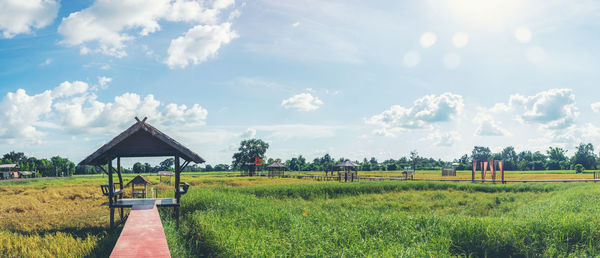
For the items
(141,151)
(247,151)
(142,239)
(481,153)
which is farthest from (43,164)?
(481,153)

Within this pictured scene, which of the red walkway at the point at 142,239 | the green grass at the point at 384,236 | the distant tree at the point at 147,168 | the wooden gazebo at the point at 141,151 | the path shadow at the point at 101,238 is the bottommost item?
the distant tree at the point at 147,168

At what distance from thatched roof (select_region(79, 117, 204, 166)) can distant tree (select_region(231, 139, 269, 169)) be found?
74.8 m

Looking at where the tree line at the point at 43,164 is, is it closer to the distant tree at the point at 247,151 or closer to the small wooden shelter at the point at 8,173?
the small wooden shelter at the point at 8,173

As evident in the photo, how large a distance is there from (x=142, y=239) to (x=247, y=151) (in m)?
81.1

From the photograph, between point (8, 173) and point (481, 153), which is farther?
point (481, 153)

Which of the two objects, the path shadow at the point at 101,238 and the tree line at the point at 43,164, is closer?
the path shadow at the point at 101,238

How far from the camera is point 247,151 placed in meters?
86.8

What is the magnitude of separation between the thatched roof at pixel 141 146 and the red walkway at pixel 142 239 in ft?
9.95

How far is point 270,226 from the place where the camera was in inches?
356

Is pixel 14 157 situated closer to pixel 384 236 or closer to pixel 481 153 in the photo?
pixel 384 236

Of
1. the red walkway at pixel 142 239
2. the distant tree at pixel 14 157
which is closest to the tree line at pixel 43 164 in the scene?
the distant tree at pixel 14 157

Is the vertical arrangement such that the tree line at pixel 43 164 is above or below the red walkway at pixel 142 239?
below

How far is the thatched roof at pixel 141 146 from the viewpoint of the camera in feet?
35.8

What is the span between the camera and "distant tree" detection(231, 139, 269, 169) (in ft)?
283
